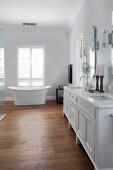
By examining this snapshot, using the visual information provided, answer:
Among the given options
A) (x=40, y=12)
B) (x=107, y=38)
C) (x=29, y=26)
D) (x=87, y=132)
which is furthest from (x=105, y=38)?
(x=29, y=26)

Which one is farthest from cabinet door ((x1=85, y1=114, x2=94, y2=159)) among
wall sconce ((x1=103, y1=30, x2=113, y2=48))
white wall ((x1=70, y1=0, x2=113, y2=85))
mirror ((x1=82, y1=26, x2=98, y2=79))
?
mirror ((x1=82, y1=26, x2=98, y2=79))

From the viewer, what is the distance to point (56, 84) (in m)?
7.73

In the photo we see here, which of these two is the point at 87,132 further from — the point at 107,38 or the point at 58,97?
the point at 58,97

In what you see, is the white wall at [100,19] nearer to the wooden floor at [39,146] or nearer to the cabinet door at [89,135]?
the cabinet door at [89,135]

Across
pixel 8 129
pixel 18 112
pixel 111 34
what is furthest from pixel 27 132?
pixel 111 34

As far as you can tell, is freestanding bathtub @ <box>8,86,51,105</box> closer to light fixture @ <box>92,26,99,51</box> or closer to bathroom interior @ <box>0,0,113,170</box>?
bathroom interior @ <box>0,0,113,170</box>

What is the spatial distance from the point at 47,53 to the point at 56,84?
4.29ft

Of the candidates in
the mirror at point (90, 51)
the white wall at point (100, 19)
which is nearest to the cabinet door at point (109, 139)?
the white wall at point (100, 19)

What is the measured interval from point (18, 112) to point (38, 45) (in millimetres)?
3122

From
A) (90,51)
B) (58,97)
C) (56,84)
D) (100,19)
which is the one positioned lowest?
(58,97)

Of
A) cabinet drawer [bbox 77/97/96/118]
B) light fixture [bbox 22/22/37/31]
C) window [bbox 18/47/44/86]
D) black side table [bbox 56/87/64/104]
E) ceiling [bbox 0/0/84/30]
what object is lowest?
black side table [bbox 56/87/64/104]

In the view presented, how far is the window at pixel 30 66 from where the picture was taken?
7.48 metres

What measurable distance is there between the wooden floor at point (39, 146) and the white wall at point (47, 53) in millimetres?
2862

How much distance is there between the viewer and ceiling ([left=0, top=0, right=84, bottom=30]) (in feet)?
17.0
